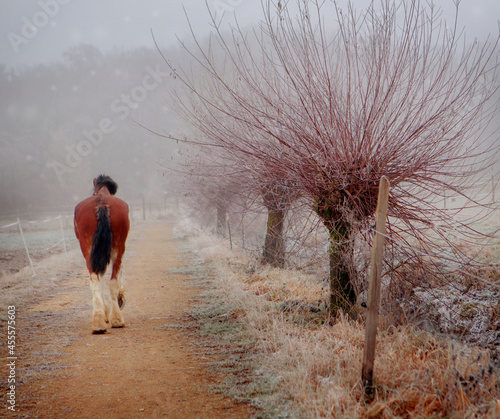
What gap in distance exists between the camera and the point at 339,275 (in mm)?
5527

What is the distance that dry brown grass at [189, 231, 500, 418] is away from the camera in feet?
9.37

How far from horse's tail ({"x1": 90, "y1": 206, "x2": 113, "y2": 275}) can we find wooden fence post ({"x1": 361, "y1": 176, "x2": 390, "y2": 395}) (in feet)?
13.0

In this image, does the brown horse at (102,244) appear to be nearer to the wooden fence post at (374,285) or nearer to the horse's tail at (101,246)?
the horse's tail at (101,246)

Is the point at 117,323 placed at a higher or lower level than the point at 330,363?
lower

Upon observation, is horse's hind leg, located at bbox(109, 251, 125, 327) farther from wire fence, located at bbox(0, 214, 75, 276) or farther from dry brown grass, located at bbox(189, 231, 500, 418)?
wire fence, located at bbox(0, 214, 75, 276)

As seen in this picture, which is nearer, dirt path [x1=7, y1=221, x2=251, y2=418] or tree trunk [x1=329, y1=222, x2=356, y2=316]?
dirt path [x1=7, y1=221, x2=251, y2=418]

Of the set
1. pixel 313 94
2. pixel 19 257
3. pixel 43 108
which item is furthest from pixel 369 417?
pixel 43 108

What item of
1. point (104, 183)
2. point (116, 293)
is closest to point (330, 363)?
point (116, 293)

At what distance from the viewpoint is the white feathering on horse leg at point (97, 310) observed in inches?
215

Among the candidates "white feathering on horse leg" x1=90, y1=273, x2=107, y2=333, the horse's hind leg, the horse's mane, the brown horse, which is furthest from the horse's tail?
the horse's mane

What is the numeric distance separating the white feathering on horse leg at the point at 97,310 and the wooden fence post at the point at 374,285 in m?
3.78

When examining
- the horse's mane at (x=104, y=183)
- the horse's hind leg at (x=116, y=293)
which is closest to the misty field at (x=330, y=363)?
the horse's hind leg at (x=116, y=293)

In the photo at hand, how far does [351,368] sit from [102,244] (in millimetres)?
3906

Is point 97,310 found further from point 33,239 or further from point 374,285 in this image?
point 33,239
